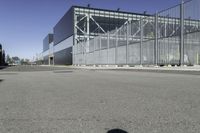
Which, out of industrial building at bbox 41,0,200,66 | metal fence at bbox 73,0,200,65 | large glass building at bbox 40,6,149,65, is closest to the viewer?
metal fence at bbox 73,0,200,65

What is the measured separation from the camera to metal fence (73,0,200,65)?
770 inches

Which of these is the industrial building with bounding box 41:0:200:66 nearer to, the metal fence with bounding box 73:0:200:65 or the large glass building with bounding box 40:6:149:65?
the metal fence with bounding box 73:0:200:65

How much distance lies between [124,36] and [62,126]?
91.9ft

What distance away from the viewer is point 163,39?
2291 cm

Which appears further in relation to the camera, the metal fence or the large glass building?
the large glass building

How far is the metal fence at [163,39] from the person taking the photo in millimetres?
19553

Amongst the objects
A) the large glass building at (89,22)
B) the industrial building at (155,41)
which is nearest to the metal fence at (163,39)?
the industrial building at (155,41)

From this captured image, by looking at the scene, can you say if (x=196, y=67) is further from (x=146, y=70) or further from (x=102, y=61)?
(x=102, y=61)

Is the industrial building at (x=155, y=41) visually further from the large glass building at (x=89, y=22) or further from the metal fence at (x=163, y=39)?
the large glass building at (x=89, y=22)

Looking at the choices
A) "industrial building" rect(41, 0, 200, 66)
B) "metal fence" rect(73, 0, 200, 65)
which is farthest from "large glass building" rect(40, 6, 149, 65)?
"metal fence" rect(73, 0, 200, 65)

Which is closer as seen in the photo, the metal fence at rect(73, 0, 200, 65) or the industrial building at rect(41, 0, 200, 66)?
the metal fence at rect(73, 0, 200, 65)

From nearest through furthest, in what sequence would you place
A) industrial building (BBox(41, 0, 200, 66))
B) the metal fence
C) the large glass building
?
the metal fence
industrial building (BBox(41, 0, 200, 66))
the large glass building

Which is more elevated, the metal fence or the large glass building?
the large glass building

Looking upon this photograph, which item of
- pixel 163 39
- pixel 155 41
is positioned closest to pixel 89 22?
pixel 155 41
